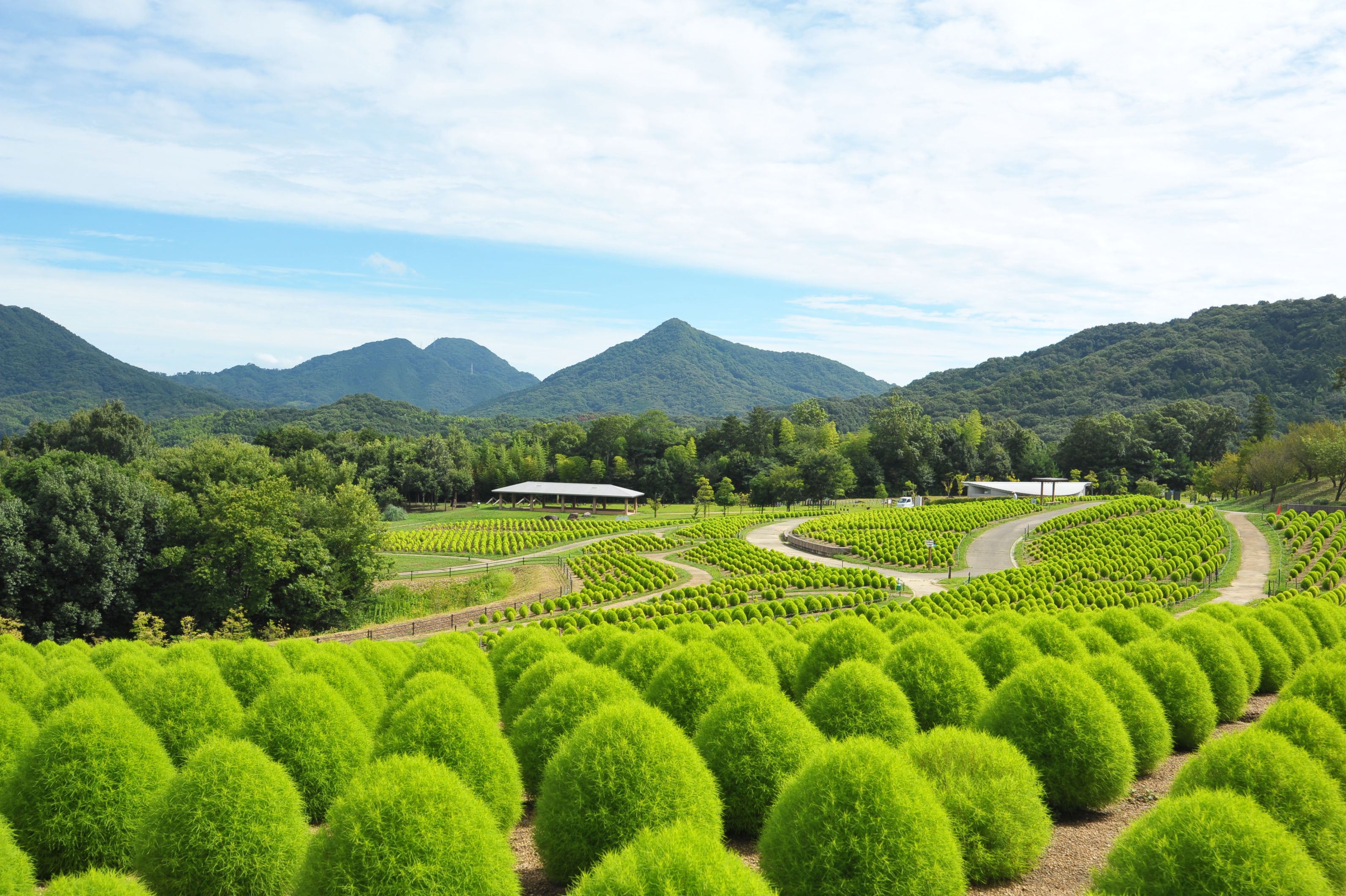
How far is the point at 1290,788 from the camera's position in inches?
269

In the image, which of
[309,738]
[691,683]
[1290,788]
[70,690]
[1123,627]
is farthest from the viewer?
[1123,627]

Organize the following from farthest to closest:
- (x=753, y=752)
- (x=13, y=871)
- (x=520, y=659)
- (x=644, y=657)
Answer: (x=520, y=659) < (x=644, y=657) < (x=753, y=752) < (x=13, y=871)

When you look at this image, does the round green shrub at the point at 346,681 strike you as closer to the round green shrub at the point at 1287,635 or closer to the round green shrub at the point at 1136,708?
the round green shrub at the point at 1136,708

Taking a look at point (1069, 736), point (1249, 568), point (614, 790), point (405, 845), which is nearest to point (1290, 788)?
point (1069, 736)

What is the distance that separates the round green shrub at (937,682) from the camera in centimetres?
970

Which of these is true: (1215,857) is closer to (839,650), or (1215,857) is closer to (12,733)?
(839,650)


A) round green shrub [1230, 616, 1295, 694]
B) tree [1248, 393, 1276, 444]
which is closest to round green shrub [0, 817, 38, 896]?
round green shrub [1230, 616, 1295, 694]

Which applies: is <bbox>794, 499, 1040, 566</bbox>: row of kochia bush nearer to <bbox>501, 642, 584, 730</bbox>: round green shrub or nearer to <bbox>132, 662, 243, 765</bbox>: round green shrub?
<bbox>501, 642, 584, 730</bbox>: round green shrub

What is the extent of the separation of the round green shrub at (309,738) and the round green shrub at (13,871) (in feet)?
7.63

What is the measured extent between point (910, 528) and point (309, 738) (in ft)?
154

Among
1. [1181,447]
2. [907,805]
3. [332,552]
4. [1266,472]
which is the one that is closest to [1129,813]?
[907,805]

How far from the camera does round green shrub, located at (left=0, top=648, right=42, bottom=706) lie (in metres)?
9.48

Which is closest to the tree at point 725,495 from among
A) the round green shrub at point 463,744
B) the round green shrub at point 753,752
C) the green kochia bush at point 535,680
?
the green kochia bush at point 535,680

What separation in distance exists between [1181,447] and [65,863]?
11250cm
